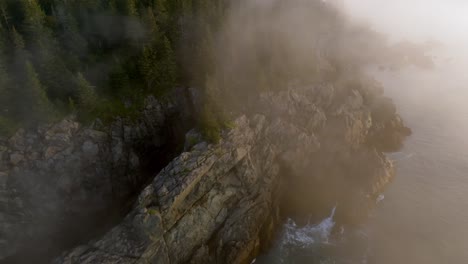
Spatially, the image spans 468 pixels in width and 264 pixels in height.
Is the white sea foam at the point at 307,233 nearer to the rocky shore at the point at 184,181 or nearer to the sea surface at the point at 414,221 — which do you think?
the sea surface at the point at 414,221

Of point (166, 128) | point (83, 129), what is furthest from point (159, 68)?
point (83, 129)

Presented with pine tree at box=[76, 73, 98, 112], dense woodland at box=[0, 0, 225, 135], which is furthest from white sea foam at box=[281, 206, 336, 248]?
pine tree at box=[76, 73, 98, 112]

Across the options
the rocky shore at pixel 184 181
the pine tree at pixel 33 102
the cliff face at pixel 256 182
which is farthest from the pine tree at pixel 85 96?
the cliff face at pixel 256 182

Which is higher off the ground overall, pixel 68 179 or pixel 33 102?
pixel 33 102

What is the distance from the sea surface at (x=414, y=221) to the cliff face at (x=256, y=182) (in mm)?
2644

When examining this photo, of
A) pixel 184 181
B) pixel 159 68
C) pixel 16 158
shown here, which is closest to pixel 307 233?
pixel 184 181

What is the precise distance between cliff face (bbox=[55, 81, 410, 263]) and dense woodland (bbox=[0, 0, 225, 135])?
14.0 meters

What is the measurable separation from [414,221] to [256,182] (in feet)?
83.0

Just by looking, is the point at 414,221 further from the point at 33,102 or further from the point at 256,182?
the point at 33,102

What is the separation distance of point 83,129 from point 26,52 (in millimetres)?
14401

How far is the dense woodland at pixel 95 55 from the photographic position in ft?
120

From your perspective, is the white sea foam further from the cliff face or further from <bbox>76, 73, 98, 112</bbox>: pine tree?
<bbox>76, 73, 98, 112</bbox>: pine tree

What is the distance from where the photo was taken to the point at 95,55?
156ft

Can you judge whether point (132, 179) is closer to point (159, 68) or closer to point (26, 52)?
point (159, 68)
